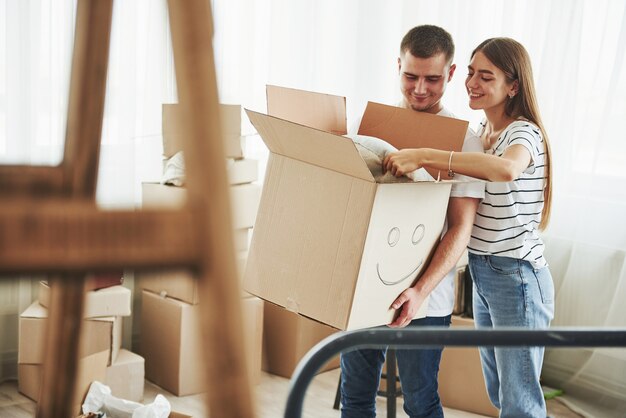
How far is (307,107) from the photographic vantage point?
1.90 metres

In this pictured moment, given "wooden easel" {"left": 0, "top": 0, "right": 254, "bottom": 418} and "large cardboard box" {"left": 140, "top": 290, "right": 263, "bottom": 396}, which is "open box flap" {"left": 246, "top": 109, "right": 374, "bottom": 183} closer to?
"wooden easel" {"left": 0, "top": 0, "right": 254, "bottom": 418}

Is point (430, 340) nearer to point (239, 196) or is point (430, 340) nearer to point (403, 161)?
point (403, 161)

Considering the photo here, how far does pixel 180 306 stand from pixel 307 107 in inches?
50.3

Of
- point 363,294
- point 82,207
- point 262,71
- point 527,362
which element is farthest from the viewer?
point 262,71

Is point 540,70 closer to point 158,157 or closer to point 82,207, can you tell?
point 158,157

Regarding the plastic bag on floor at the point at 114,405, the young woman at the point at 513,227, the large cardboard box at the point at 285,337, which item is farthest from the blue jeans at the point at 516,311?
the large cardboard box at the point at 285,337

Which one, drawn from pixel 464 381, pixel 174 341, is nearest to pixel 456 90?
pixel 464 381

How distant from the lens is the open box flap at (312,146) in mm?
1530

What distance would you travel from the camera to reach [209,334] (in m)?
0.55

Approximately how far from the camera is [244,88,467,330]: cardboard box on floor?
1611 mm

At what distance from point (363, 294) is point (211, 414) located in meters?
1.11

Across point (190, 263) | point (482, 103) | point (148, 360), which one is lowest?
point (148, 360)

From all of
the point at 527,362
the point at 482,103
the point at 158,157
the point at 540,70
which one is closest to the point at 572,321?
the point at 540,70

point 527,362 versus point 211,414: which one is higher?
point 211,414
